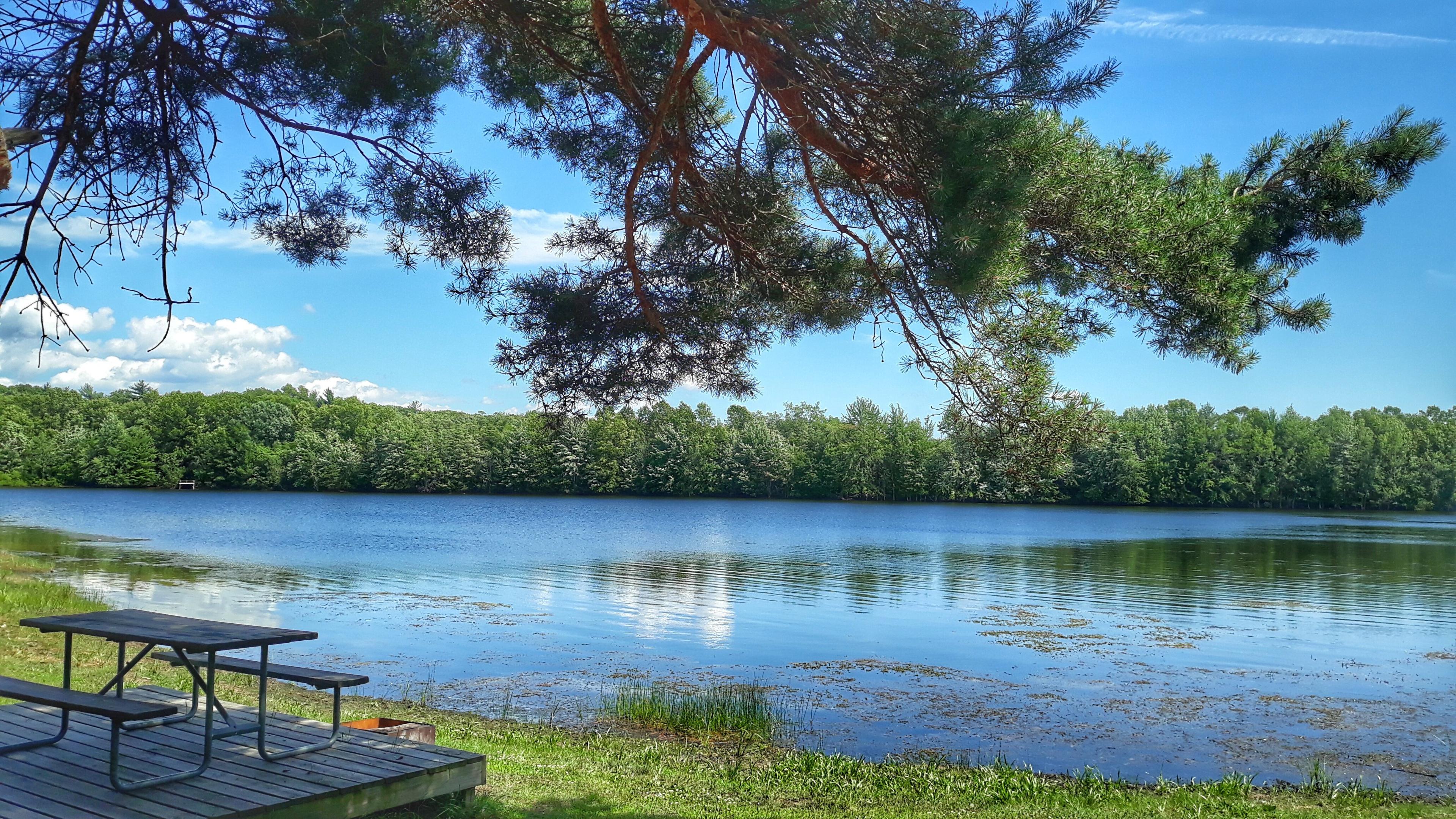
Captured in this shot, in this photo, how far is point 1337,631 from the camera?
17547 mm

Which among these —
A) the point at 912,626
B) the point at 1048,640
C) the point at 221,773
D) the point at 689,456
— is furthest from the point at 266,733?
the point at 689,456

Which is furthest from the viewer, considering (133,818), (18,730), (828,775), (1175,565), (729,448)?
(729,448)

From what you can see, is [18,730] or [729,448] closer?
[18,730]

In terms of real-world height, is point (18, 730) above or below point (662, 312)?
below

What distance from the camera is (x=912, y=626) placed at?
1766 centimetres

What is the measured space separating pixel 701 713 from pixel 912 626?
28.9 feet

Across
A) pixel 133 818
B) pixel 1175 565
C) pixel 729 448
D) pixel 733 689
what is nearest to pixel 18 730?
pixel 133 818

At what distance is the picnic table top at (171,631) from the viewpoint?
13.5 ft

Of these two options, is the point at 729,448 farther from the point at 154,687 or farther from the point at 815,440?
the point at 154,687

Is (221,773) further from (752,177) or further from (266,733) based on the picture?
(752,177)

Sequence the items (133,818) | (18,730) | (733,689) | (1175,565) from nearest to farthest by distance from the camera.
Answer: (133,818)
(18,730)
(733,689)
(1175,565)

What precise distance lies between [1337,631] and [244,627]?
19.0 metres

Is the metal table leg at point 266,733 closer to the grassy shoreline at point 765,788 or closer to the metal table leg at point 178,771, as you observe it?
the metal table leg at point 178,771

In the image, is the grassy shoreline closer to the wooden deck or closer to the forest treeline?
the wooden deck
